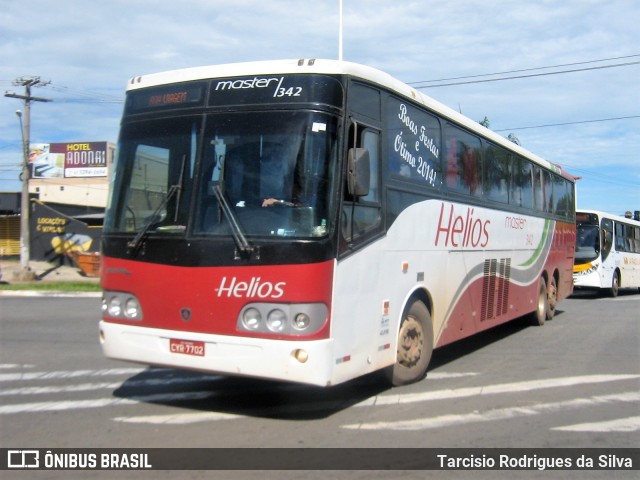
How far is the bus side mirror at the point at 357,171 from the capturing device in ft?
19.2

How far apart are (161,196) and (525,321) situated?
999cm

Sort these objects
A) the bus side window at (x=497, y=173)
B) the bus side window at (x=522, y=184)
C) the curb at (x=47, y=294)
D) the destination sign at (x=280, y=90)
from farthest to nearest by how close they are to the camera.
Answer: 1. the curb at (x=47, y=294)
2. the bus side window at (x=522, y=184)
3. the bus side window at (x=497, y=173)
4. the destination sign at (x=280, y=90)

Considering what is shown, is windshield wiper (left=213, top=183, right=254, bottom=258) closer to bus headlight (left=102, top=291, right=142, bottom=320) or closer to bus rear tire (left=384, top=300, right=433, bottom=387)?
bus headlight (left=102, top=291, right=142, bottom=320)

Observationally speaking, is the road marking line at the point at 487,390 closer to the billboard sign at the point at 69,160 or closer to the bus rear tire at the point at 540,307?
the bus rear tire at the point at 540,307

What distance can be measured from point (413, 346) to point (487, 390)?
3.33ft

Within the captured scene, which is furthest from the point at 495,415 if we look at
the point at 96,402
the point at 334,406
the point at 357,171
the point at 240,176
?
the point at 96,402

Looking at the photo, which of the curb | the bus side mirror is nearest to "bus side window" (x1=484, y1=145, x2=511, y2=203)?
the bus side mirror

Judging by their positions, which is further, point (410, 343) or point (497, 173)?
point (497, 173)

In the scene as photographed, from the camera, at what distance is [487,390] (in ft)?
24.8

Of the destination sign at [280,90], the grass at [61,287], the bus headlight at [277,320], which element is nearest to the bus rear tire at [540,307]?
the destination sign at [280,90]

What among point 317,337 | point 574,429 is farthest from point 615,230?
point 317,337

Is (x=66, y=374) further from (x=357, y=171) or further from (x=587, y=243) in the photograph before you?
(x=587, y=243)

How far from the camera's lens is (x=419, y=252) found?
7.50 m

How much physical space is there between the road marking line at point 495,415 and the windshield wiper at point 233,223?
190 cm
